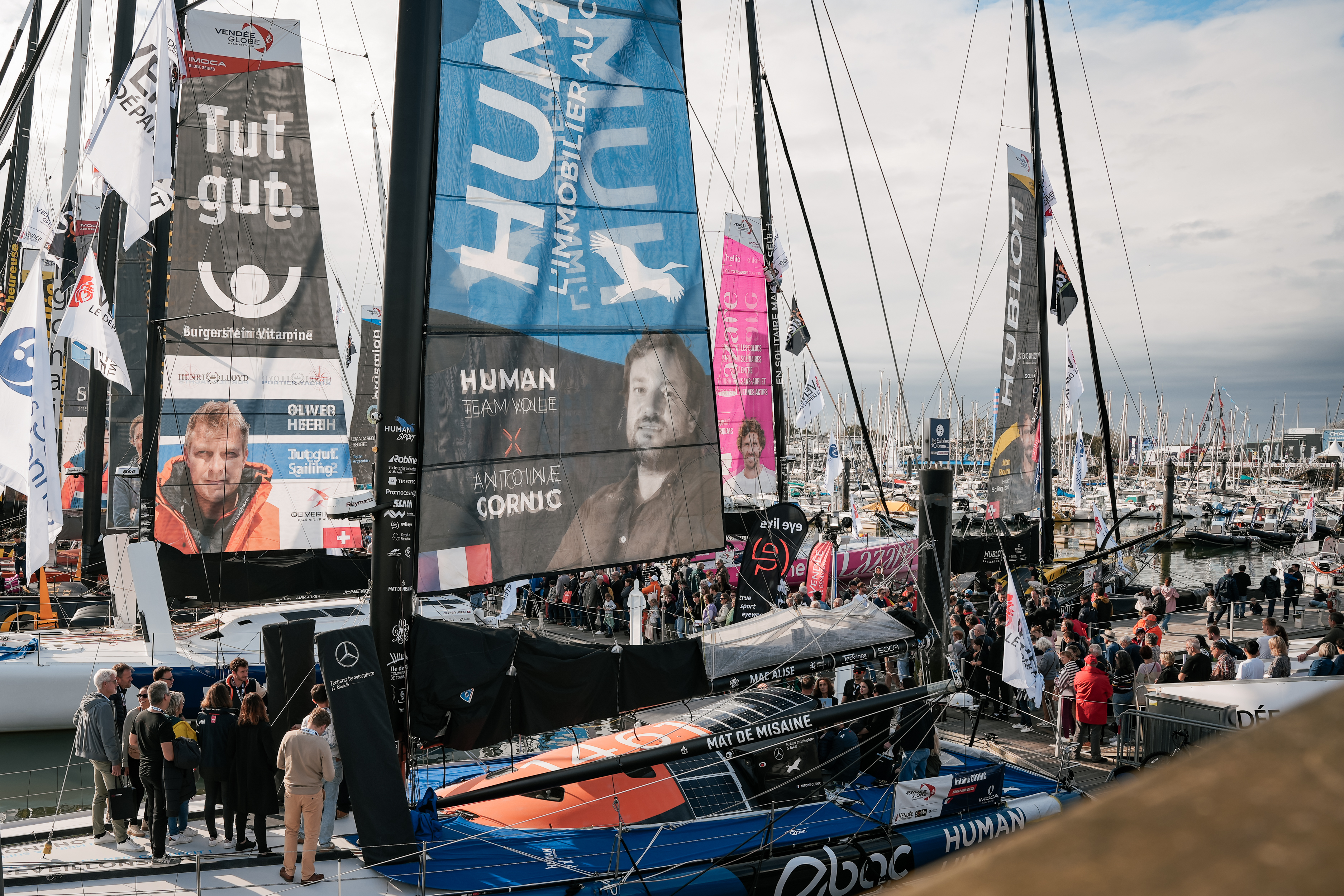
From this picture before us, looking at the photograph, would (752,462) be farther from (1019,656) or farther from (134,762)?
(134,762)

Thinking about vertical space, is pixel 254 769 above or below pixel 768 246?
below

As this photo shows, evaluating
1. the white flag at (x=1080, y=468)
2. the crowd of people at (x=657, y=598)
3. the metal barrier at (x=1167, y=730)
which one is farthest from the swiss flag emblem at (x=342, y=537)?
the white flag at (x=1080, y=468)

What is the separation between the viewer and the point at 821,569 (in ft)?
59.2

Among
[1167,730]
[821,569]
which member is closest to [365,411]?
[821,569]

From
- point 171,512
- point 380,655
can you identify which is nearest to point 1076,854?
point 380,655

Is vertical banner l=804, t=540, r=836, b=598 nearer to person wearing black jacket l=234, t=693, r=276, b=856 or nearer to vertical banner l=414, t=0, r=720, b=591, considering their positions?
vertical banner l=414, t=0, r=720, b=591

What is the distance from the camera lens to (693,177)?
936 cm

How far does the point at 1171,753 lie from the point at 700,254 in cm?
743

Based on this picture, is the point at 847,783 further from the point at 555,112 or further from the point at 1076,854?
the point at 1076,854

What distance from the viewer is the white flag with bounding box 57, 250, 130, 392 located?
10.9m

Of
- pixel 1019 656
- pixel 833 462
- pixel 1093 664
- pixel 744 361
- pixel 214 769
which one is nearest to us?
pixel 214 769

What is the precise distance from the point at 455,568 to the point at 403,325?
197 centimetres

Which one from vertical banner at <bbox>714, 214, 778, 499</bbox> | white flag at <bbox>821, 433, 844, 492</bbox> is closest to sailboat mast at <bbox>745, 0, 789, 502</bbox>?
vertical banner at <bbox>714, 214, 778, 499</bbox>

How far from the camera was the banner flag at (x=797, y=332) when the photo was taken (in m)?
23.5
